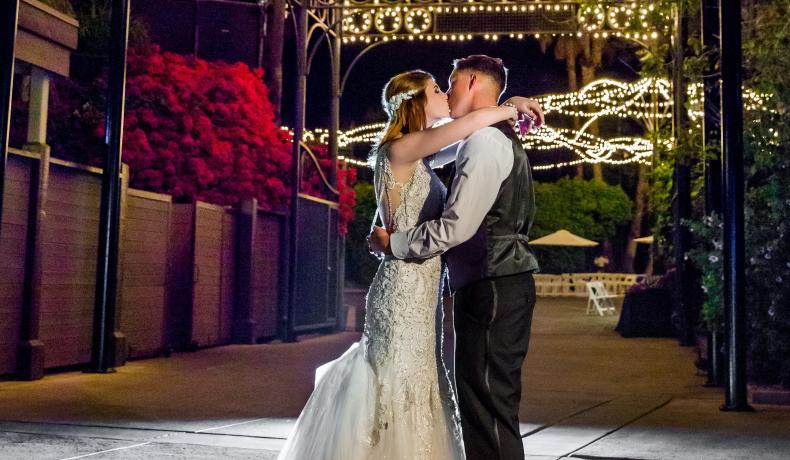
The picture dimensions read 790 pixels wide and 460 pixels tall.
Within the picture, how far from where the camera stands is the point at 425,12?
17453 millimetres

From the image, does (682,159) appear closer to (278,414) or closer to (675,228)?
(675,228)

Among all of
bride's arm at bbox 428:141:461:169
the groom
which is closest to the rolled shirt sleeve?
the groom

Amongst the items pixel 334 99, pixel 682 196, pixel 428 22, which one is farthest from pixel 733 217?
pixel 334 99

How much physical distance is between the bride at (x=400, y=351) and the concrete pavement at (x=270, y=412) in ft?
5.10

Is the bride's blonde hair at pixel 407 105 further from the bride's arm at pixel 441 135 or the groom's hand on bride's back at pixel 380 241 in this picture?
the groom's hand on bride's back at pixel 380 241

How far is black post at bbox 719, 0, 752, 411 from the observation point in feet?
26.2

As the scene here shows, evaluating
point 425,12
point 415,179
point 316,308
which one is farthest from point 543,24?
point 415,179

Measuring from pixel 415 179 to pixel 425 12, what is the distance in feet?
44.0

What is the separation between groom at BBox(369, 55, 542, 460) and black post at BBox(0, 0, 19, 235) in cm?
476

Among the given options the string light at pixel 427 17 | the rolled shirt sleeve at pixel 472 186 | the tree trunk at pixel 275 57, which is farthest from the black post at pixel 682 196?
the tree trunk at pixel 275 57

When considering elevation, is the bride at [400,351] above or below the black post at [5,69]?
below

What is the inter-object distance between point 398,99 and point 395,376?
119 cm

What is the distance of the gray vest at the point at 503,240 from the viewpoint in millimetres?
4160

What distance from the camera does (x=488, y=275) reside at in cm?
414
